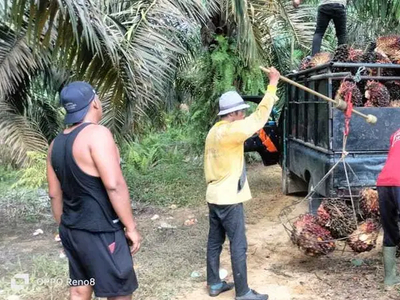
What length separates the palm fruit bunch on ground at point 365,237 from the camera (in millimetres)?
4527

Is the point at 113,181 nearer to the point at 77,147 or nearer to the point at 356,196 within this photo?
the point at 77,147

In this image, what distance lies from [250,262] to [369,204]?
137 centimetres

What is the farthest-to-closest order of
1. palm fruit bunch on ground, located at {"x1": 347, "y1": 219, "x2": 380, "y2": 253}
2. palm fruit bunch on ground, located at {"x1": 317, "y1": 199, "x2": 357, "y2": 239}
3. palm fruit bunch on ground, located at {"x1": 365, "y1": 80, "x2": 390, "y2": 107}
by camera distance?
palm fruit bunch on ground, located at {"x1": 365, "y1": 80, "x2": 390, "y2": 107}, palm fruit bunch on ground, located at {"x1": 317, "y1": 199, "x2": 357, "y2": 239}, palm fruit bunch on ground, located at {"x1": 347, "y1": 219, "x2": 380, "y2": 253}

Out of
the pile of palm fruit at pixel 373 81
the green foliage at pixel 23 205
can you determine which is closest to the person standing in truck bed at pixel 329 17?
the pile of palm fruit at pixel 373 81

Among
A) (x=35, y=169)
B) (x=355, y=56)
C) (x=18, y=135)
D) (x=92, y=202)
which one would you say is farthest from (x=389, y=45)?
(x=18, y=135)

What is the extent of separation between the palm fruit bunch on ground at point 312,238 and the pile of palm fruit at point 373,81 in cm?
139

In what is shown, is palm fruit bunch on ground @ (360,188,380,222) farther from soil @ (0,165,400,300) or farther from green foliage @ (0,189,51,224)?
green foliage @ (0,189,51,224)

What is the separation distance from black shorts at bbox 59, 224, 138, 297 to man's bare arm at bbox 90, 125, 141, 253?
146 mm

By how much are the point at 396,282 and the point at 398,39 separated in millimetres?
3008

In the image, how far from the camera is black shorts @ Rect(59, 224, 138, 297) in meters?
2.92

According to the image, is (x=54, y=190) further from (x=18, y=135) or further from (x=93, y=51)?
(x=18, y=135)

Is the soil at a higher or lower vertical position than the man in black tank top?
lower

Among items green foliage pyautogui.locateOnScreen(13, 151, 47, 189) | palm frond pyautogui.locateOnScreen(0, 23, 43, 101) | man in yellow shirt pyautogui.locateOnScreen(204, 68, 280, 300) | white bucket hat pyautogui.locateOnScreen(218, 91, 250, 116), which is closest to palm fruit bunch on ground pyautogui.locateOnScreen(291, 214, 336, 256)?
man in yellow shirt pyautogui.locateOnScreen(204, 68, 280, 300)

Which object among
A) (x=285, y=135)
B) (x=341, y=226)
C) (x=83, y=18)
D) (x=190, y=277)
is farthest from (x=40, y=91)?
(x=341, y=226)
